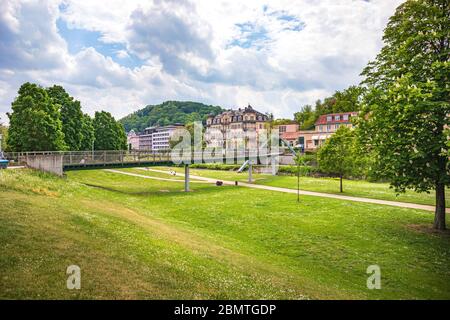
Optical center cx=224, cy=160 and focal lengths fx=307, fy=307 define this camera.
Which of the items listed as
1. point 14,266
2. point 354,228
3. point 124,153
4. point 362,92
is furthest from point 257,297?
point 124,153

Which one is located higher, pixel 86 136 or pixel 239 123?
pixel 239 123

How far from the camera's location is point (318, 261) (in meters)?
19.1

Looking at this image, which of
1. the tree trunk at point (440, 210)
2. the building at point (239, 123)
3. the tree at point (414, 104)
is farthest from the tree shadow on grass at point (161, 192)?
the building at point (239, 123)

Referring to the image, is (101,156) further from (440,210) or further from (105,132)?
(440,210)

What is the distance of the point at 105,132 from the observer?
73.8 meters

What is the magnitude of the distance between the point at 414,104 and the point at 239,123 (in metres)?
140

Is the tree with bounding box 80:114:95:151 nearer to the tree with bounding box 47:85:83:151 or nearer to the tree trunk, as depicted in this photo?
the tree with bounding box 47:85:83:151

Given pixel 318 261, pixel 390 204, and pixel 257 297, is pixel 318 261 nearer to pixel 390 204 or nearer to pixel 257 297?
pixel 257 297

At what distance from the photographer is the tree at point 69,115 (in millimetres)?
57750

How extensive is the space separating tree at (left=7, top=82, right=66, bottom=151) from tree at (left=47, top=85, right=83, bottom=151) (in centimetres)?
917

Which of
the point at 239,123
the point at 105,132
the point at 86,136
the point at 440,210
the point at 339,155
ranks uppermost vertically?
the point at 239,123

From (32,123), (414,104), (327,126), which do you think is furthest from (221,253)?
(327,126)
